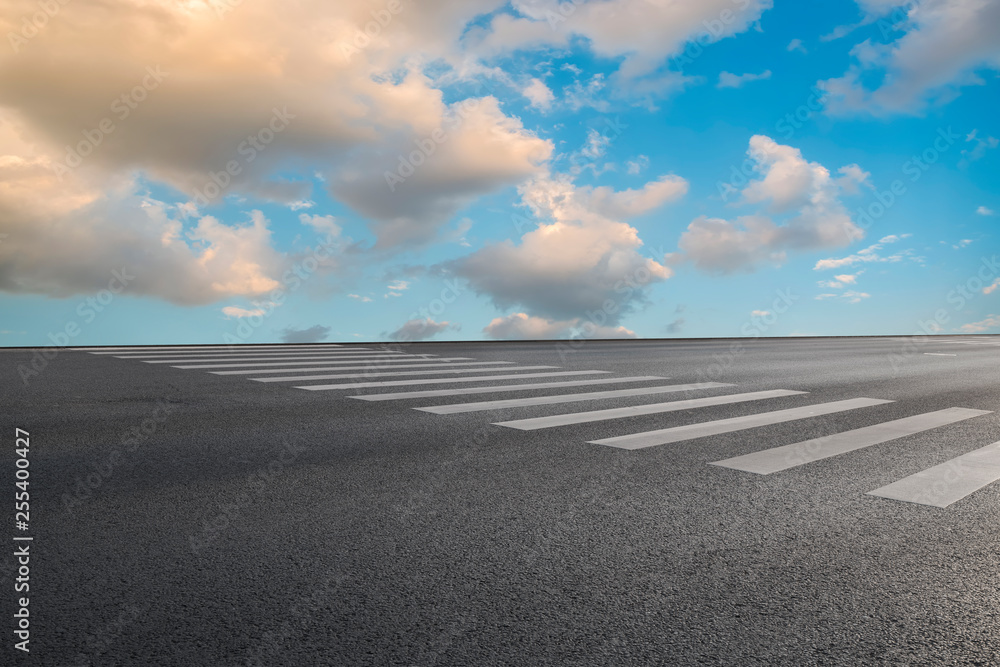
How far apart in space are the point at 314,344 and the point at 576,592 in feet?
60.3

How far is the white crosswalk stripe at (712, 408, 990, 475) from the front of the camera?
199 inches

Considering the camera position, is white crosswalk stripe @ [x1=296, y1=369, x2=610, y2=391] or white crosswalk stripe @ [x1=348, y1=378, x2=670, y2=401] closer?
white crosswalk stripe @ [x1=348, y1=378, x2=670, y2=401]

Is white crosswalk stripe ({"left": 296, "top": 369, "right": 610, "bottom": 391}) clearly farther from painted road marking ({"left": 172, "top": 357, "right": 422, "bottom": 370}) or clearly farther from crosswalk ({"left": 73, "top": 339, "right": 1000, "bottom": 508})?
painted road marking ({"left": 172, "top": 357, "right": 422, "bottom": 370})

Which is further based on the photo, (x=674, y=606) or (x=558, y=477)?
(x=558, y=477)

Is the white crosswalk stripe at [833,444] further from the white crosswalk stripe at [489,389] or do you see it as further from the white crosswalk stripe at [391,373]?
the white crosswalk stripe at [391,373]

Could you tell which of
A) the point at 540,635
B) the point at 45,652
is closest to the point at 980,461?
the point at 540,635

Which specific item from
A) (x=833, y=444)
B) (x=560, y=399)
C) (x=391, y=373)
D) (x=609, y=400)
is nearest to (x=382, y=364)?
(x=391, y=373)

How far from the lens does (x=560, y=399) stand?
8.43m

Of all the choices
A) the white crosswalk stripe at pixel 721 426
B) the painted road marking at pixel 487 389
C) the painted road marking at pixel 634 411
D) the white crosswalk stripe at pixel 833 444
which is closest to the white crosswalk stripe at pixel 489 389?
the painted road marking at pixel 487 389

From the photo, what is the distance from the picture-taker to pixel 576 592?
2.64 m

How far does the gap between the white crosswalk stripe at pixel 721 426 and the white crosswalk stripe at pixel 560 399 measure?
1.89m

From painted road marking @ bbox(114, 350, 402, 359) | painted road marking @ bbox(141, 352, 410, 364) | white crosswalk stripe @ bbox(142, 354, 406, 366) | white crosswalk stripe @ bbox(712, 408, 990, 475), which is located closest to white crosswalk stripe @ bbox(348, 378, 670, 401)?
white crosswalk stripe @ bbox(712, 408, 990, 475)

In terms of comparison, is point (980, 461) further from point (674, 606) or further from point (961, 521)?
point (674, 606)

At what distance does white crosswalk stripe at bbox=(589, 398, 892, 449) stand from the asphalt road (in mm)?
189
